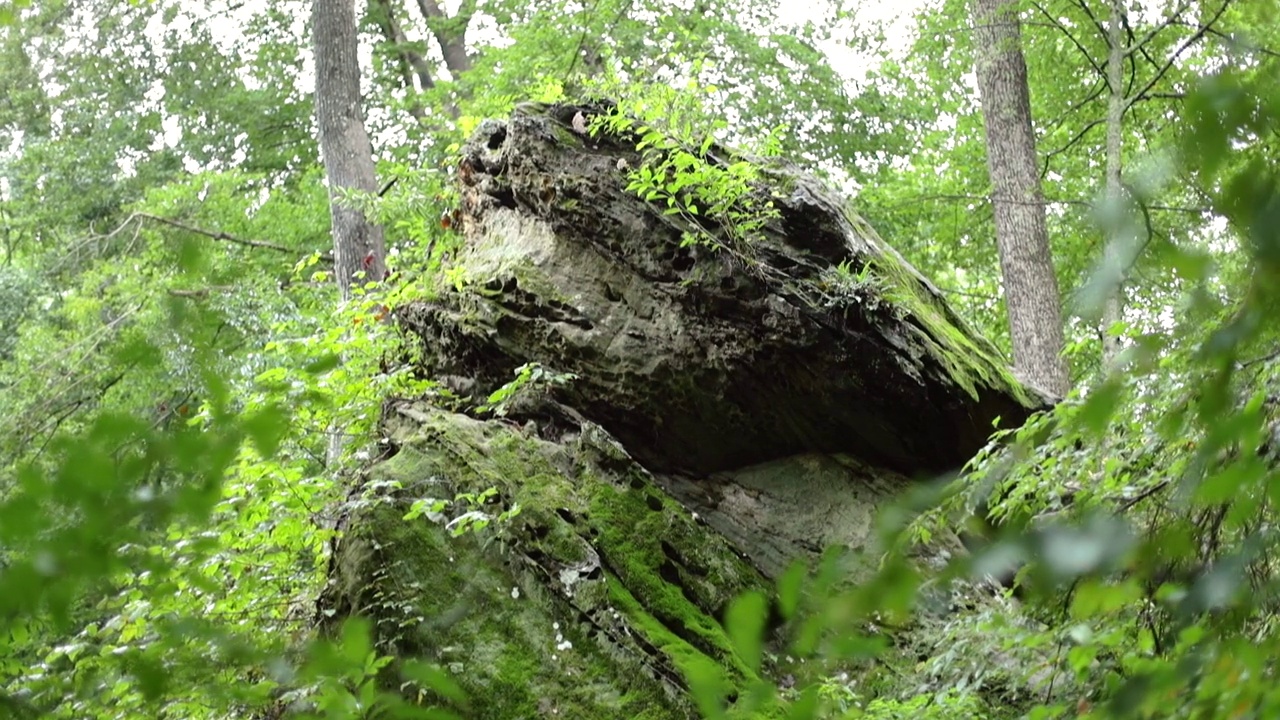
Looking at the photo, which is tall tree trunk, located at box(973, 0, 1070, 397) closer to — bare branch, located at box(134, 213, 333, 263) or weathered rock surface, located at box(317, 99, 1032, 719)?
weathered rock surface, located at box(317, 99, 1032, 719)

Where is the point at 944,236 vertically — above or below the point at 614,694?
above

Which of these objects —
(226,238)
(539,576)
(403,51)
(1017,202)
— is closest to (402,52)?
(403,51)

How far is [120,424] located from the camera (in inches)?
42.4

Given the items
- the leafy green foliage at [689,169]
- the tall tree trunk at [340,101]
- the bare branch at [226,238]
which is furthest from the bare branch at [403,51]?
the leafy green foliage at [689,169]

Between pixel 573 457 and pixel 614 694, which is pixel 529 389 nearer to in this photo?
pixel 573 457

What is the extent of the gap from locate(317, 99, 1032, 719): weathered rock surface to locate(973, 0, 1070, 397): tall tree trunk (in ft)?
10.3

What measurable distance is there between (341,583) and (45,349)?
936 centimetres

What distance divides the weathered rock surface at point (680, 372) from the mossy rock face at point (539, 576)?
23 millimetres

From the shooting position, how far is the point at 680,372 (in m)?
6.35

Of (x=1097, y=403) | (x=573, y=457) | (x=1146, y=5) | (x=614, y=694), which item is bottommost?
(x=614, y=694)

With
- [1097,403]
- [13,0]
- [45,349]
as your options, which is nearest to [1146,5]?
[13,0]

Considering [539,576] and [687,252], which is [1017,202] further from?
[539,576]

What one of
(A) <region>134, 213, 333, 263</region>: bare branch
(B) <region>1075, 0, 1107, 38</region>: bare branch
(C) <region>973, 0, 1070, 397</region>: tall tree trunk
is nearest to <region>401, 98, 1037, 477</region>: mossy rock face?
(C) <region>973, 0, 1070, 397</region>: tall tree trunk

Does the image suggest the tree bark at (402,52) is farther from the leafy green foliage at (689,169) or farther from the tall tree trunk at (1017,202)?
the leafy green foliage at (689,169)
